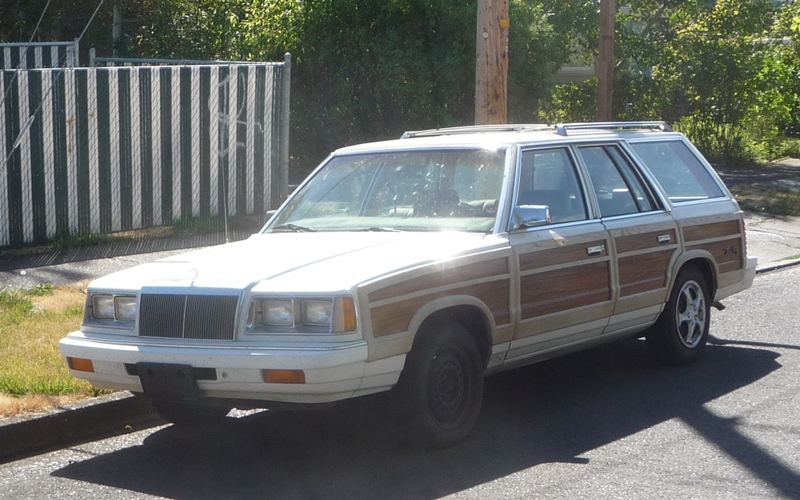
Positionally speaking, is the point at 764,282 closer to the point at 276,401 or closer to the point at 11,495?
the point at 276,401

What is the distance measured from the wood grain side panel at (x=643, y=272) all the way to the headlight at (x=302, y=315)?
2.38 m

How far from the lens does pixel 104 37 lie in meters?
20.9

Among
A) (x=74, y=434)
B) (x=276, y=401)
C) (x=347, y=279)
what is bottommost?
(x=74, y=434)

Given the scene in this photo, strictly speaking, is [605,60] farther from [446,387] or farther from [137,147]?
[446,387]

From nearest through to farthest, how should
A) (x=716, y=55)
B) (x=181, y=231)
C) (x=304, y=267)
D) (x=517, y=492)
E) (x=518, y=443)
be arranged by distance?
1. (x=517, y=492)
2. (x=304, y=267)
3. (x=518, y=443)
4. (x=181, y=231)
5. (x=716, y=55)

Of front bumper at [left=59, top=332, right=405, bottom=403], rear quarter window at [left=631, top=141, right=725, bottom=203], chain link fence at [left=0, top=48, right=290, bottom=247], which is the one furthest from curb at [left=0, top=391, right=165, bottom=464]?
chain link fence at [left=0, top=48, right=290, bottom=247]

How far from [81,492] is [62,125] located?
699 cm

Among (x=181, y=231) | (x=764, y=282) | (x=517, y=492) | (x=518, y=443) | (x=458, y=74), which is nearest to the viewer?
(x=517, y=492)

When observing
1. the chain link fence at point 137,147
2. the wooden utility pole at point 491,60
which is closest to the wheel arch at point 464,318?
the wooden utility pole at point 491,60

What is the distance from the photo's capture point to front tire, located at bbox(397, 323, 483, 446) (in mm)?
5348

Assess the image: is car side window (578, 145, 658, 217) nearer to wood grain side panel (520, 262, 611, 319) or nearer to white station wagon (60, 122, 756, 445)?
white station wagon (60, 122, 756, 445)

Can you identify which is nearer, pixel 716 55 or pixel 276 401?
pixel 276 401

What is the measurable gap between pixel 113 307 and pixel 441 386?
1.75 meters

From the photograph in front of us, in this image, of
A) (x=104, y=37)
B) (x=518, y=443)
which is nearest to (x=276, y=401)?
(x=518, y=443)
